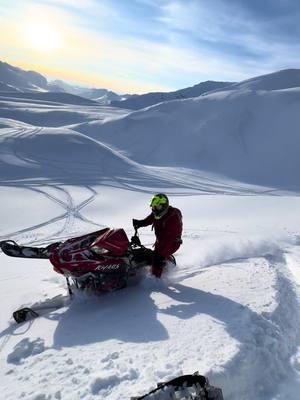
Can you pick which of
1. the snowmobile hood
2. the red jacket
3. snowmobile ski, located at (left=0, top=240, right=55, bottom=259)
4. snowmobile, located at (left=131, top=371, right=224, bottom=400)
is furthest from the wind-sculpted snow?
snowmobile, located at (left=131, top=371, right=224, bottom=400)

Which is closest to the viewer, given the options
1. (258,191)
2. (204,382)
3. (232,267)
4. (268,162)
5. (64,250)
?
(204,382)

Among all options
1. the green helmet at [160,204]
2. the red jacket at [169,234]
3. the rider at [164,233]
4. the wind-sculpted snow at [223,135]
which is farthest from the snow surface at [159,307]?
the wind-sculpted snow at [223,135]

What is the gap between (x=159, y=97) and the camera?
14500 cm

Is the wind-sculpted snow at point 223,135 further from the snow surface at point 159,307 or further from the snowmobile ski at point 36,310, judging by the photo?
the snowmobile ski at point 36,310

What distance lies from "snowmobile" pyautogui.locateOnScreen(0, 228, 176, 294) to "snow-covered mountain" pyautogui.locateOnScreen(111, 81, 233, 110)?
123592mm

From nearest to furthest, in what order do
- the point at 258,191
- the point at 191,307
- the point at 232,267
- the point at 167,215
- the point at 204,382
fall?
the point at 204,382 < the point at 191,307 < the point at 167,215 < the point at 232,267 < the point at 258,191

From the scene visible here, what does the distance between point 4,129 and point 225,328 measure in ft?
135

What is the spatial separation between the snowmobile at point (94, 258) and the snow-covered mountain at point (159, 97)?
12359 cm

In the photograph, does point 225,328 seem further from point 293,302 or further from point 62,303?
point 62,303

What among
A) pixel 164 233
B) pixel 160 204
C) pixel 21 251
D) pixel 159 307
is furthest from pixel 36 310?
pixel 160 204

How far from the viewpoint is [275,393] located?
419cm

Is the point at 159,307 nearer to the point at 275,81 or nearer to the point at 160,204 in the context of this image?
the point at 160,204

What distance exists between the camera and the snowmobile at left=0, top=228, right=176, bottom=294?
6223mm

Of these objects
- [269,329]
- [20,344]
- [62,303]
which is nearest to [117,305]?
[62,303]
